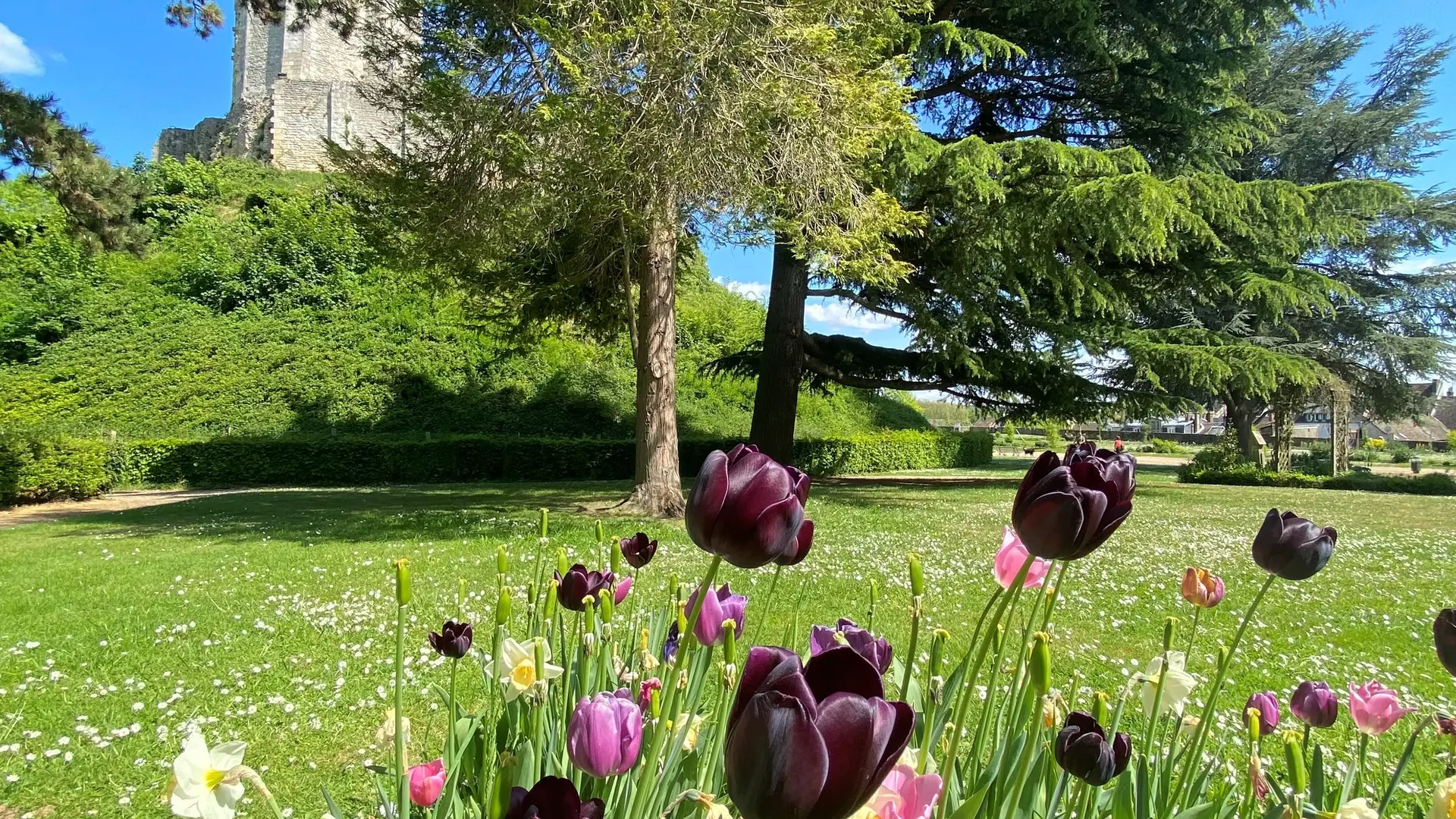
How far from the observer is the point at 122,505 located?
10.6 metres

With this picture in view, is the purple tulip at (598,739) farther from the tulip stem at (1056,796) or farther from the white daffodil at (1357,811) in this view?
the white daffodil at (1357,811)

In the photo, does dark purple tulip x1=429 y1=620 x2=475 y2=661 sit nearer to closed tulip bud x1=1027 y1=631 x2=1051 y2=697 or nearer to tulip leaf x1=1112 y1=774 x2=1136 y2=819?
closed tulip bud x1=1027 y1=631 x2=1051 y2=697

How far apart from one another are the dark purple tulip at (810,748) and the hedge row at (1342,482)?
65.3ft

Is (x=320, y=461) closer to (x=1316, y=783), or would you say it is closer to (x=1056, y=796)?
(x=1056, y=796)

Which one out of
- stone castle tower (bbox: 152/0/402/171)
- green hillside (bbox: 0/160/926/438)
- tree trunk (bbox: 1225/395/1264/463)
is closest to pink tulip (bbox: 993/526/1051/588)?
green hillside (bbox: 0/160/926/438)

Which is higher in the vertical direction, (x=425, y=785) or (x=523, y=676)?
(x=523, y=676)

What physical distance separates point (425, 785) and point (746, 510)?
2.36ft

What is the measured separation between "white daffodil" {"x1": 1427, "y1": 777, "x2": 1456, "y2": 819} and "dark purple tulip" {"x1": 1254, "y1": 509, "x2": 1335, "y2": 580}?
0.44 m

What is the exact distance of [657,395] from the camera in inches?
338

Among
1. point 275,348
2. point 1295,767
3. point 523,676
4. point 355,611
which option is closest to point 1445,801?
point 1295,767

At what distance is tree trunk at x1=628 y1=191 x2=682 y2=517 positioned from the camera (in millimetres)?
8547

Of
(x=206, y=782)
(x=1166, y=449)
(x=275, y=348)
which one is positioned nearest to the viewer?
(x=206, y=782)

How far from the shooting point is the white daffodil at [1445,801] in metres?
0.81

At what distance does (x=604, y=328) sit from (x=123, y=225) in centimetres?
568
